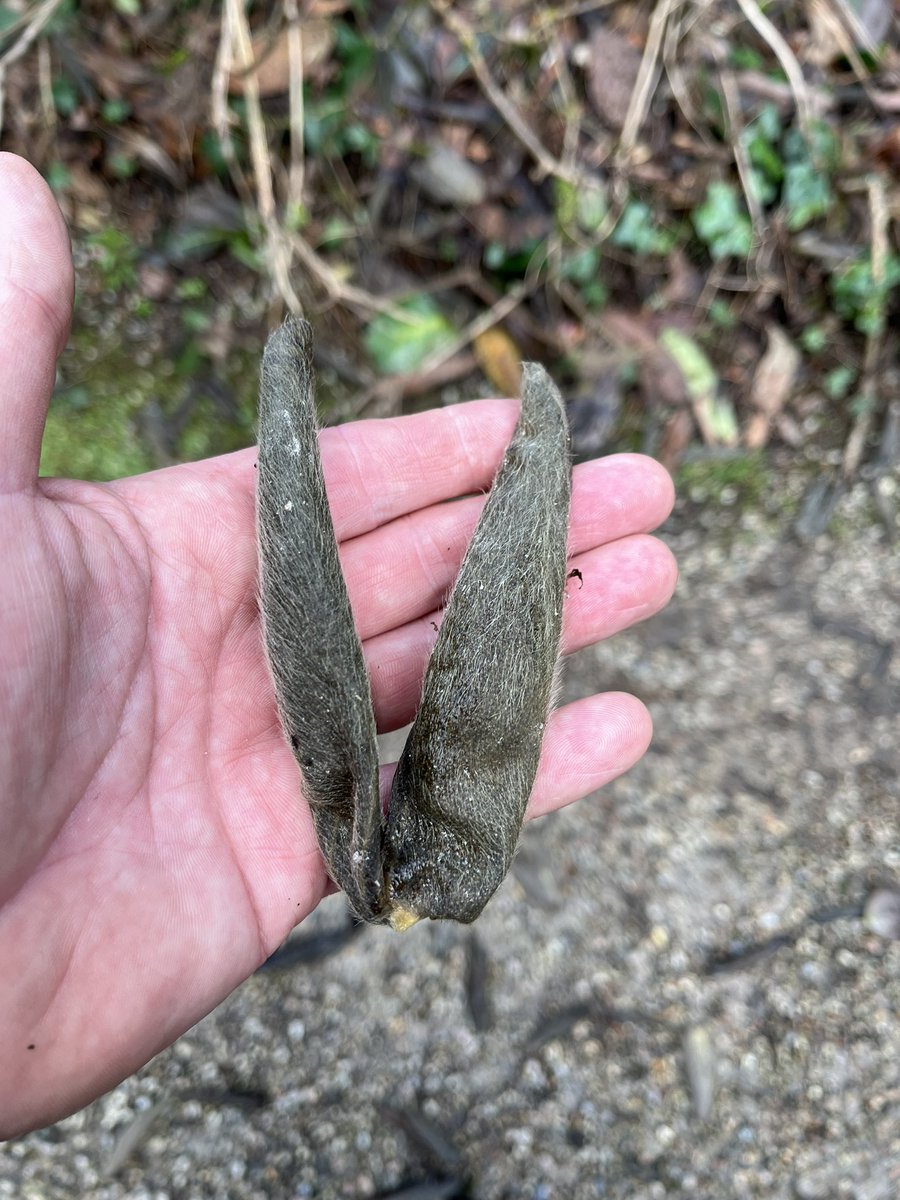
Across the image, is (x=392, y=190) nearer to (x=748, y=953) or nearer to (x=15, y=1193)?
(x=748, y=953)

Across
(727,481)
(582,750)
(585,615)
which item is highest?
(585,615)

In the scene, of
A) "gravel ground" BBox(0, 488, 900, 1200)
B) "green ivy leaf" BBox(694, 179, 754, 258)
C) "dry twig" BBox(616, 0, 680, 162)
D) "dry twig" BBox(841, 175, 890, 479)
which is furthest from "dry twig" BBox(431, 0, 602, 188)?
"gravel ground" BBox(0, 488, 900, 1200)

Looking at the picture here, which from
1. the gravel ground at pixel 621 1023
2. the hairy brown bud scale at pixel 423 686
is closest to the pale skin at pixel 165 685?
the hairy brown bud scale at pixel 423 686

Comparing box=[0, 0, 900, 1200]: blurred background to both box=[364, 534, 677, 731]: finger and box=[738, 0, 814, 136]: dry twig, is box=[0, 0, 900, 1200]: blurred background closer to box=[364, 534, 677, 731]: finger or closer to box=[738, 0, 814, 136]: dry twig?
box=[738, 0, 814, 136]: dry twig

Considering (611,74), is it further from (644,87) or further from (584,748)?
(584,748)

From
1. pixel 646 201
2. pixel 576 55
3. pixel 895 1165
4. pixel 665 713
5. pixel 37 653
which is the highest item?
pixel 576 55

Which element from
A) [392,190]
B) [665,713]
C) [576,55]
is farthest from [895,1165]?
[576,55]

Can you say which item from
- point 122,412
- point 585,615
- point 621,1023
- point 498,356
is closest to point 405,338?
point 498,356

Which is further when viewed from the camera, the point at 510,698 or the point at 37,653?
the point at 510,698
